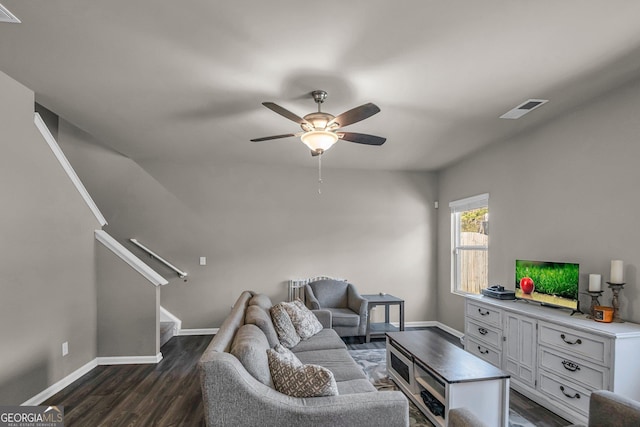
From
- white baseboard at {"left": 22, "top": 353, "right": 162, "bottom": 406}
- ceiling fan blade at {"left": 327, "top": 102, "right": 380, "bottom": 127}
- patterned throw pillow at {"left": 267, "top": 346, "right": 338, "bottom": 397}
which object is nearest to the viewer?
patterned throw pillow at {"left": 267, "top": 346, "right": 338, "bottom": 397}

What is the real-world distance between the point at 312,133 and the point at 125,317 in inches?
125

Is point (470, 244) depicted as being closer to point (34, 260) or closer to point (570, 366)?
point (570, 366)

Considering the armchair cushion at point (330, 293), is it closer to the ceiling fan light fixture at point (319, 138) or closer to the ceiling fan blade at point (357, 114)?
the ceiling fan light fixture at point (319, 138)

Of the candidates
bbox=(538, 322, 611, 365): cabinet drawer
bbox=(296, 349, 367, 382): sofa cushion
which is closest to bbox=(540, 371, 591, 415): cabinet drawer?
bbox=(538, 322, 611, 365): cabinet drawer

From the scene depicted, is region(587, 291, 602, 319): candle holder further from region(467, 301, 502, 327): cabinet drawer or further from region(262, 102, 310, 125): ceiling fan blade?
region(262, 102, 310, 125): ceiling fan blade

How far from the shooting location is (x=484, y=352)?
12.2ft

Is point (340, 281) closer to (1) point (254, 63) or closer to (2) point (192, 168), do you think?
(2) point (192, 168)

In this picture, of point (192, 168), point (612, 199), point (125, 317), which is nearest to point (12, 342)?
point (125, 317)

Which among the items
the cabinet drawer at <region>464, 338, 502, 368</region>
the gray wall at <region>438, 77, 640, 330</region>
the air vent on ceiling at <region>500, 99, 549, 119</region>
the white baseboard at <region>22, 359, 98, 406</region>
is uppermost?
the air vent on ceiling at <region>500, 99, 549, 119</region>

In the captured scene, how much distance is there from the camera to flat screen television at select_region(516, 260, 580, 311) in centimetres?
307

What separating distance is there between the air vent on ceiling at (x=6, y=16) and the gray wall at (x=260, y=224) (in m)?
3.00

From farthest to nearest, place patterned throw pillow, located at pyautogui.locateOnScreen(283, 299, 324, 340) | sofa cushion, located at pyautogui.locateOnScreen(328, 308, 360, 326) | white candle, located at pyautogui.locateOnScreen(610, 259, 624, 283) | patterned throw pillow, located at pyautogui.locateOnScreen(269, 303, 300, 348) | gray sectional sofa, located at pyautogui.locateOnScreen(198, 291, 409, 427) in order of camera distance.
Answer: sofa cushion, located at pyautogui.locateOnScreen(328, 308, 360, 326)
patterned throw pillow, located at pyautogui.locateOnScreen(283, 299, 324, 340)
patterned throw pillow, located at pyautogui.locateOnScreen(269, 303, 300, 348)
white candle, located at pyautogui.locateOnScreen(610, 259, 624, 283)
gray sectional sofa, located at pyautogui.locateOnScreen(198, 291, 409, 427)

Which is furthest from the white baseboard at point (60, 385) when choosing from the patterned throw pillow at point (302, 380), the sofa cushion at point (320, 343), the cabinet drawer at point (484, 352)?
the cabinet drawer at point (484, 352)

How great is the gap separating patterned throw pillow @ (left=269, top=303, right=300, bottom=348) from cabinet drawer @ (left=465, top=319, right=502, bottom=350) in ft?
6.90
